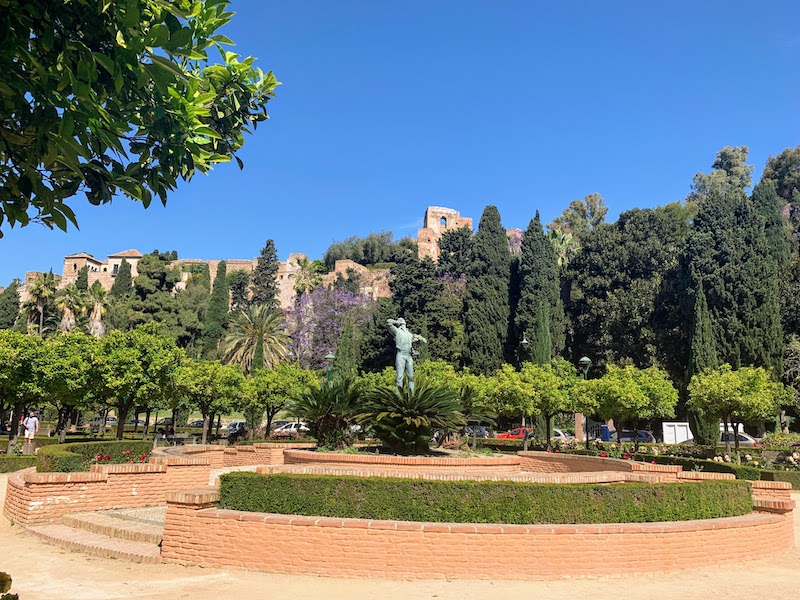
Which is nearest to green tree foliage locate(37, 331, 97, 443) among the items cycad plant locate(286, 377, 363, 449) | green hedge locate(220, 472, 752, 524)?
cycad plant locate(286, 377, 363, 449)

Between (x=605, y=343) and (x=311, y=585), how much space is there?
4007 cm

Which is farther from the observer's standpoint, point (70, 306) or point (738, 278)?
point (70, 306)

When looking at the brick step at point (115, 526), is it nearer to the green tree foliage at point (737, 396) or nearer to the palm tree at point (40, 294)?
the green tree foliage at point (737, 396)

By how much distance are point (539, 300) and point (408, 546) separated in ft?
127

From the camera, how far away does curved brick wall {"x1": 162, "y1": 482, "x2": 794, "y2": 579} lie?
723 centimetres

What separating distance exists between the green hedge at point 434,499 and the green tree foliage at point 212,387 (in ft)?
66.5

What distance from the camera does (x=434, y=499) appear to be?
7988mm

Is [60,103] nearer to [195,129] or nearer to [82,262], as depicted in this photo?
[195,129]

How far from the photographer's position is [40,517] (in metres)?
10.1

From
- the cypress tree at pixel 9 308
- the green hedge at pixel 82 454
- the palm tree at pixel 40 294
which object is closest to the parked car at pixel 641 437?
the green hedge at pixel 82 454

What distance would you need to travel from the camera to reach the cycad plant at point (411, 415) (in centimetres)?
1371

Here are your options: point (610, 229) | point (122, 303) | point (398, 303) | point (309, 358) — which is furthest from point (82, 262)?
point (610, 229)

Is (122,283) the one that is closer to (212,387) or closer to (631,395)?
(212,387)

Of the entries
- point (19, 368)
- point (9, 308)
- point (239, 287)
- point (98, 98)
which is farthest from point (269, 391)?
point (9, 308)
